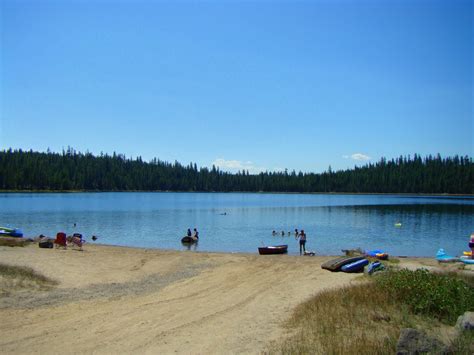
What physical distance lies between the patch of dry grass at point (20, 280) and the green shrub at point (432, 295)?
13.9 meters

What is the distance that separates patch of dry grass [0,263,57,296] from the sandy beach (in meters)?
0.53

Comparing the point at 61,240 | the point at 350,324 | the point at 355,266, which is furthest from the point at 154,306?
the point at 61,240

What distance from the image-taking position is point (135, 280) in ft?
69.8

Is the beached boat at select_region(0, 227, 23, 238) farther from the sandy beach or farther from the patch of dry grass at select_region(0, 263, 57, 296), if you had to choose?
the patch of dry grass at select_region(0, 263, 57, 296)

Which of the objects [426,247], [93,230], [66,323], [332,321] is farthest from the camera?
[93,230]

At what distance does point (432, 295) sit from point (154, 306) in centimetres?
904

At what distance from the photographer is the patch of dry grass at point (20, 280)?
16.6 metres

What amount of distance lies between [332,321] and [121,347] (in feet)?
18.2

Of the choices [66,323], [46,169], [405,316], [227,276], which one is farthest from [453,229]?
[46,169]

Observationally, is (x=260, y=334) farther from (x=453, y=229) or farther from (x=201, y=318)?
(x=453, y=229)

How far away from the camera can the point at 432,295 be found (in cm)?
1212

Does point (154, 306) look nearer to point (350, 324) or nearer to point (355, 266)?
point (350, 324)

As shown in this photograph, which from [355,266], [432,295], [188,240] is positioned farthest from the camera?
[188,240]

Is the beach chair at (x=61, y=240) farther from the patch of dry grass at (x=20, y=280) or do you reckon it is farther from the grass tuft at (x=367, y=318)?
the grass tuft at (x=367, y=318)
